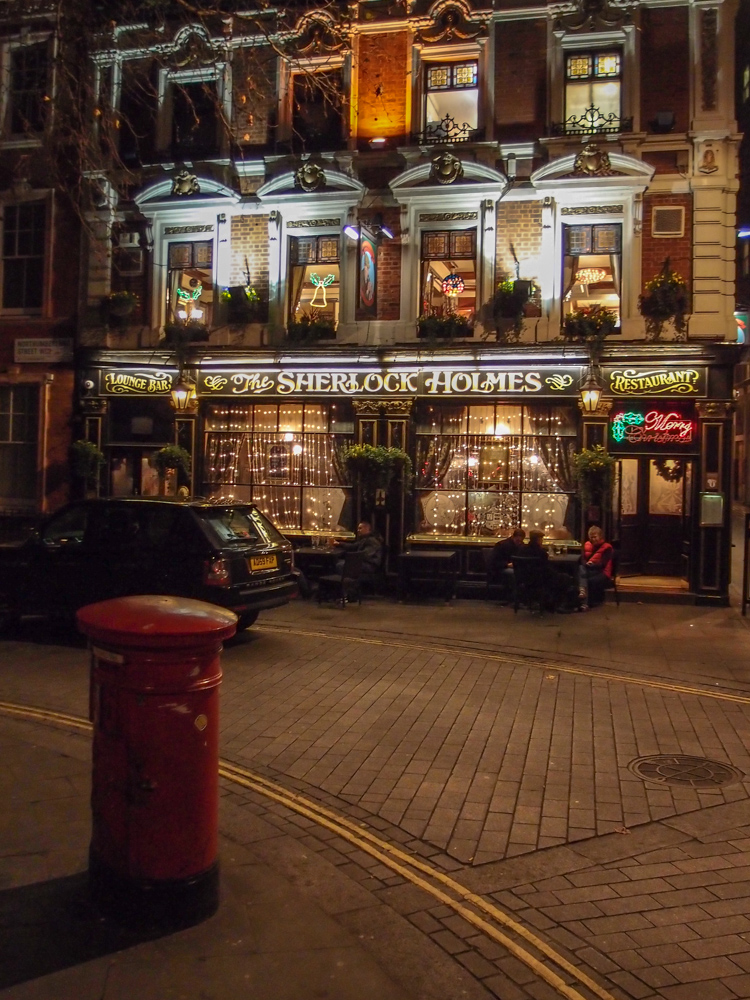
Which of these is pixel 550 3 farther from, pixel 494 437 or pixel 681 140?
pixel 494 437

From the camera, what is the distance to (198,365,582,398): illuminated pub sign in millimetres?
16281

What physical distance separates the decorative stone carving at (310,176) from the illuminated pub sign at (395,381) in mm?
Answer: 3543

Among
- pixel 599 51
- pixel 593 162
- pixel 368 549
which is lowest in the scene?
pixel 368 549

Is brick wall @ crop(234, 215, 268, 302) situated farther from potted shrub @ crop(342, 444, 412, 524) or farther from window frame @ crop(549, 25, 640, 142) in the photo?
window frame @ crop(549, 25, 640, 142)

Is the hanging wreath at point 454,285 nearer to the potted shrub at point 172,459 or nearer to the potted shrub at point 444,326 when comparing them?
the potted shrub at point 444,326

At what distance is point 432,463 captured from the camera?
17.2 metres

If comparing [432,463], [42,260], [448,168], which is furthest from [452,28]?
[42,260]

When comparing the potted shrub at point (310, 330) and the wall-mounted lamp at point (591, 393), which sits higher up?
the potted shrub at point (310, 330)

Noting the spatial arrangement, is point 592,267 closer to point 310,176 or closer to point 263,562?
point 310,176

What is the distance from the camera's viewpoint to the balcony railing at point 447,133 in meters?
17.0

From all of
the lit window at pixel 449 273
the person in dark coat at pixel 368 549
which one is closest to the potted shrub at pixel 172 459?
the person in dark coat at pixel 368 549

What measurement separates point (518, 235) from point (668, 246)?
2.66 m

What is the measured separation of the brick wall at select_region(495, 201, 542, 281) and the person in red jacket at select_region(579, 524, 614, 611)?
5002 mm

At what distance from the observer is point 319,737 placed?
7.42 m
